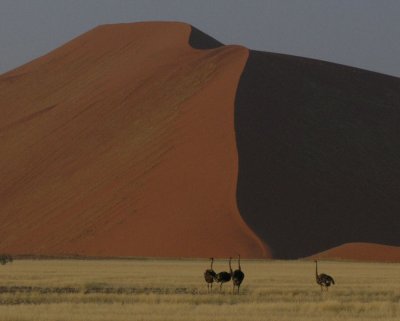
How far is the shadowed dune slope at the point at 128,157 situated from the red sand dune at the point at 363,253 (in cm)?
437

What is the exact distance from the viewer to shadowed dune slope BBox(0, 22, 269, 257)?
3155 inches

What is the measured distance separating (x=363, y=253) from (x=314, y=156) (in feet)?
61.3

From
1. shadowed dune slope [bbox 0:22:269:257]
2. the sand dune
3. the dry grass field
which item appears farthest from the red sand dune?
the dry grass field

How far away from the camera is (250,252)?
74.9 meters

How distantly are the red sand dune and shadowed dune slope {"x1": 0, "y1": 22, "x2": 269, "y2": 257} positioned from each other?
4.37 meters

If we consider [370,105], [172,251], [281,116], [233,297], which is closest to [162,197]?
[172,251]

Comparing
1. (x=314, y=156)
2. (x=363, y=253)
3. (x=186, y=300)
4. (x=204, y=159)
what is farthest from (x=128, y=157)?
(x=186, y=300)

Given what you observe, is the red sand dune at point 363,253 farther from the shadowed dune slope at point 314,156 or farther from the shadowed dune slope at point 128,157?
the shadowed dune slope at point 128,157

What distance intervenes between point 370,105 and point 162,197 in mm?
31038

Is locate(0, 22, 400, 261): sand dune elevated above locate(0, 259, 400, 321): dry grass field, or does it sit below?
below

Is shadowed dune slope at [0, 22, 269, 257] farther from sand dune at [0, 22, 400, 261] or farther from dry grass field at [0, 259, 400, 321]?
dry grass field at [0, 259, 400, 321]

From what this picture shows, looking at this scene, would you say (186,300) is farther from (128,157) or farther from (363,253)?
(128,157)

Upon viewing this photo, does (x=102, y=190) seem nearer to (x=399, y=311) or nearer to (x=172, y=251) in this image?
(x=172, y=251)

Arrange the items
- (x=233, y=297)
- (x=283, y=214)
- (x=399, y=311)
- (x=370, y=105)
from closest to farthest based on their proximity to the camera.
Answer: (x=399, y=311)
(x=233, y=297)
(x=283, y=214)
(x=370, y=105)
